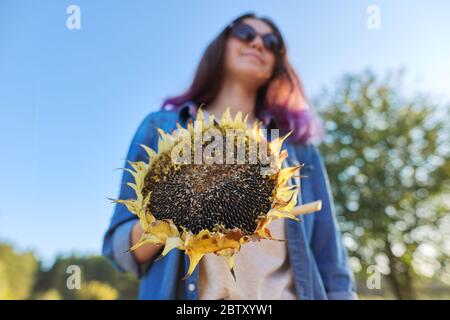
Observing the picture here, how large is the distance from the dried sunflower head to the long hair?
914mm

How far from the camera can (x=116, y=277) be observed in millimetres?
15844

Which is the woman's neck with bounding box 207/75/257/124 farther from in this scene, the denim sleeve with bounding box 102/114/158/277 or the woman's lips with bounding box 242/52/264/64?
the denim sleeve with bounding box 102/114/158/277

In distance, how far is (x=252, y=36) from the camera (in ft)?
6.10

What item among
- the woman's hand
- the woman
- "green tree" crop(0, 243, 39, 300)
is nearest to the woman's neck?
the woman

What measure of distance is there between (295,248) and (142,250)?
47cm

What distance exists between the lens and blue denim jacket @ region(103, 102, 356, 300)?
4.99ft

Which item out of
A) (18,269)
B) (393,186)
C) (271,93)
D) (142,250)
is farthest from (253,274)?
(18,269)

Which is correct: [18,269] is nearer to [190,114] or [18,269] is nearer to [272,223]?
[190,114]

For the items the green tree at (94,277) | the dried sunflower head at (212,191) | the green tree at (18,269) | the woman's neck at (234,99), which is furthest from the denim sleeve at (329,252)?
the green tree at (94,277)

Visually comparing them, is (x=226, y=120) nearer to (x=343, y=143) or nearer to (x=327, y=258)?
(x=327, y=258)

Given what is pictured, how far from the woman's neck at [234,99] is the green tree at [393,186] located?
9.13m

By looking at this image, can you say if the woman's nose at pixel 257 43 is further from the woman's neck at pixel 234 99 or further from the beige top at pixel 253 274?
the beige top at pixel 253 274

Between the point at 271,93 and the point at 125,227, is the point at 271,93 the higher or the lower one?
the higher one
